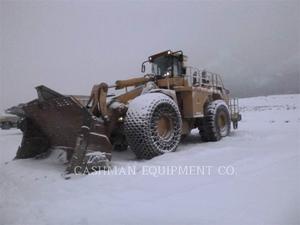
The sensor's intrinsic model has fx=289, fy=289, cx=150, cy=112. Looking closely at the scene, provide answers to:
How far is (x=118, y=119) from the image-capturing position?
493 centimetres

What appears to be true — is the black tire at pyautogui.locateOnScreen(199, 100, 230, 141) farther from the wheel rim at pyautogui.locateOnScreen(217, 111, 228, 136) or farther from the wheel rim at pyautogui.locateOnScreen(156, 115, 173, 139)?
the wheel rim at pyautogui.locateOnScreen(156, 115, 173, 139)

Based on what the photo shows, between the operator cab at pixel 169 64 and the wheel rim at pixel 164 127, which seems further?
the operator cab at pixel 169 64

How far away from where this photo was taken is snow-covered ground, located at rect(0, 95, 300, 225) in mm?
2400

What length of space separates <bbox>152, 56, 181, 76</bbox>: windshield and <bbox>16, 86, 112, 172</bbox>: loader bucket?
2907 mm

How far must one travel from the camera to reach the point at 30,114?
5121mm

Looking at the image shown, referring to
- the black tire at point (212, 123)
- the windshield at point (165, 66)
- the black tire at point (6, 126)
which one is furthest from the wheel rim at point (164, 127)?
the black tire at point (6, 126)

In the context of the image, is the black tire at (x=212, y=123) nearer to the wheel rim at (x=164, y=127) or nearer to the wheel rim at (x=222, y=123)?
the wheel rim at (x=222, y=123)

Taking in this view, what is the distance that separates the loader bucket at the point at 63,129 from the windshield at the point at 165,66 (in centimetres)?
291

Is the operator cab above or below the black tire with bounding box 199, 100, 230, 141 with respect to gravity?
above

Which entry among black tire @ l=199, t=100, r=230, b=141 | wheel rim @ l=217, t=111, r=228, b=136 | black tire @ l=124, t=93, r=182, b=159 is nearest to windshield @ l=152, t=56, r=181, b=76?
black tire @ l=199, t=100, r=230, b=141

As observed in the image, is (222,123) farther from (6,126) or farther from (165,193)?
(6,126)

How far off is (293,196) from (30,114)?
4.30m

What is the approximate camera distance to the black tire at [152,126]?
4.60 metres

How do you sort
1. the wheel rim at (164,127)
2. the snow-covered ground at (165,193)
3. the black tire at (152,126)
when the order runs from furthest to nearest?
the wheel rim at (164,127), the black tire at (152,126), the snow-covered ground at (165,193)
